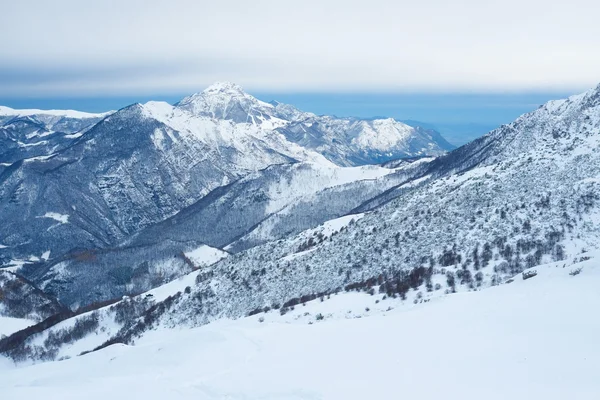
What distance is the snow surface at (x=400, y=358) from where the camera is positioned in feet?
77.0

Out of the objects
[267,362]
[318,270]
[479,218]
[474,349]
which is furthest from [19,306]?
[474,349]

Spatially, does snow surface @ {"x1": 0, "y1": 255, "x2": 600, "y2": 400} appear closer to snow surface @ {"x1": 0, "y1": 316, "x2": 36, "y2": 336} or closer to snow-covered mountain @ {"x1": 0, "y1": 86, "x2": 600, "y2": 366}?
snow-covered mountain @ {"x1": 0, "y1": 86, "x2": 600, "y2": 366}

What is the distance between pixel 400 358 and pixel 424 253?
5622 cm

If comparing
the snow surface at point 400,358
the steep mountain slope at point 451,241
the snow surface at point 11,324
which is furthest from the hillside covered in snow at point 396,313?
the snow surface at point 11,324

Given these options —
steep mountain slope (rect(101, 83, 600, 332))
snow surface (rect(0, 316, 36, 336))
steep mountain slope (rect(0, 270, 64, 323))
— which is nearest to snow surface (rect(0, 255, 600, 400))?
steep mountain slope (rect(101, 83, 600, 332))

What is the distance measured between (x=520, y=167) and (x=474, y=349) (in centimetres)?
8121

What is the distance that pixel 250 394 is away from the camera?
25734 mm

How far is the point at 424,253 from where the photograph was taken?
81688mm

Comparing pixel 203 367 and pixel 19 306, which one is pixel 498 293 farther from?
pixel 19 306

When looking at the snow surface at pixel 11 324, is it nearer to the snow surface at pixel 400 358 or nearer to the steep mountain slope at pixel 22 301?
the steep mountain slope at pixel 22 301

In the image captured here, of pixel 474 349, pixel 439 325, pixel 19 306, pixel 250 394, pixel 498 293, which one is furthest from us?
pixel 19 306

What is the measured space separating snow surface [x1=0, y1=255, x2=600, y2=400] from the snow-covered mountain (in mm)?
12380

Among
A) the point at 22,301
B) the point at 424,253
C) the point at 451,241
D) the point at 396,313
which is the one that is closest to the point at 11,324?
the point at 22,301

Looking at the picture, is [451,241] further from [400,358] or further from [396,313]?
[400,358]
